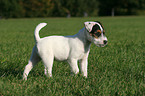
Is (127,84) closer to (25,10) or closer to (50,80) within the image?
(50,80)

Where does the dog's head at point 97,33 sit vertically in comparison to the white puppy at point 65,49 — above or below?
above

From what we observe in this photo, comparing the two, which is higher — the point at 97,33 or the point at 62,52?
the point at 97,33

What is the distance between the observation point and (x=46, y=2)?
6506 centimetres

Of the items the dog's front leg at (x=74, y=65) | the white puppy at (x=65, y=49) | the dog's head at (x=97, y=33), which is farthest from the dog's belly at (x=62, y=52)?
the dog's head at (x=97, y=33)

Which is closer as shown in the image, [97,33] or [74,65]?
[97,33]

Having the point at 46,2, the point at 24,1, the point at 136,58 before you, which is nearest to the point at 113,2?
the point at 46,2

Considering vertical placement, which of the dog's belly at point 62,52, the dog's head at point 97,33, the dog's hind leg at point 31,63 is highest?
the dog's head at point 97,33

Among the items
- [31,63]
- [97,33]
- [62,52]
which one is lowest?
[31,63]

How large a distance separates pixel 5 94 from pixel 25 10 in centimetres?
6419

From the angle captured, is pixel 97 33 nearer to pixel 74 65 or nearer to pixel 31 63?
pixel 74 65

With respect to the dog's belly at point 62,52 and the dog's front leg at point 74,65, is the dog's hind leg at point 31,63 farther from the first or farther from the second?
the dog's front leg at point 74,65

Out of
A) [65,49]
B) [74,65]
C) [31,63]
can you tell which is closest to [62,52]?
[65,49]

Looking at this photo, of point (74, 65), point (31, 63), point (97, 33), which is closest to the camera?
point (97, 33)

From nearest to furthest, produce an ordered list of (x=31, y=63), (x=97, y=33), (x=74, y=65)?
(x=97, y=33) → (x=74, y=65) → (x=31, y=63)
